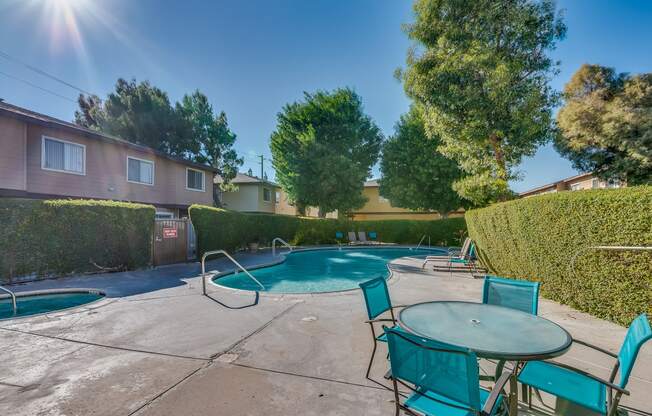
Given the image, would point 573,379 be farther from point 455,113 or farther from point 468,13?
point 468,13

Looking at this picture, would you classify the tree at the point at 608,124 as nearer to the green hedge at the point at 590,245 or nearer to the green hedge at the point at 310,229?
the green hedge at the point at 310,229

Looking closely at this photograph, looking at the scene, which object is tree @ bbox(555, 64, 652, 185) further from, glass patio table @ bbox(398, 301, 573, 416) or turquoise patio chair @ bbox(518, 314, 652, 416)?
turquoise patio chair @ bbox(518, 314, 652, 416)

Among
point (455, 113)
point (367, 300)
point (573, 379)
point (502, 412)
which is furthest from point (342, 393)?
point (455, 113)

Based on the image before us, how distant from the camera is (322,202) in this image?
81.8 ft

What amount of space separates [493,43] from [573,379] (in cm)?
1196

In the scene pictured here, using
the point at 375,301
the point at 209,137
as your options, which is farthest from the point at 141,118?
the point at 375,301

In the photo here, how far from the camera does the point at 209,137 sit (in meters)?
29.9

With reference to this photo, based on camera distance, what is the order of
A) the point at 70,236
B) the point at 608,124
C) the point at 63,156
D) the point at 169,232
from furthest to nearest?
the point at 608,124, the point at 63,156, the point at 169,232, the point at 70,236

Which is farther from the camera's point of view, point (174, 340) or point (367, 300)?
point (174, 340)

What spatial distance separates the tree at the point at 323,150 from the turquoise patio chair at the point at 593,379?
2137 centimetres

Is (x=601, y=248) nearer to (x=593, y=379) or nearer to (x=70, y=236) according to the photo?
(x=593, y=379)

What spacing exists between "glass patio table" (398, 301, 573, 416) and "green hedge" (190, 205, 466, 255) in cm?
1298

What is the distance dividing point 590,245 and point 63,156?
18698 millimetres

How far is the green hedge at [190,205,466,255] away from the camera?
51.0ft
